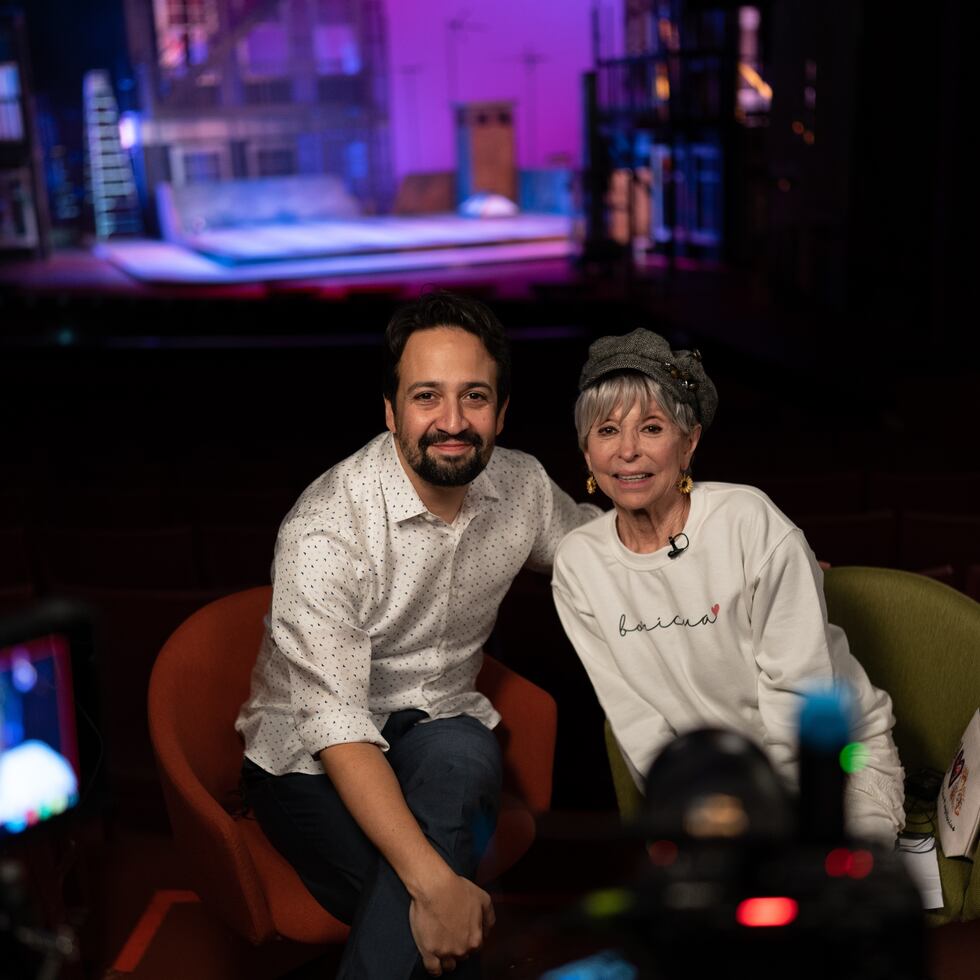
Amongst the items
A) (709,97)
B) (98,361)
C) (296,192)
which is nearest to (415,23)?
(296,192)

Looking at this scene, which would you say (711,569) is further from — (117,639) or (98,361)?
(98,361)

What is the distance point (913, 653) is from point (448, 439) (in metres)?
0.91

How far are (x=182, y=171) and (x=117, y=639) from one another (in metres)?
18.1

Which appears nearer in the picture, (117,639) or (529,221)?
(117,639)

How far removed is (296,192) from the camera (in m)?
19.8

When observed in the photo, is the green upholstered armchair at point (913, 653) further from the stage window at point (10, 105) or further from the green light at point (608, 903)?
the stage window at point (10, 105)

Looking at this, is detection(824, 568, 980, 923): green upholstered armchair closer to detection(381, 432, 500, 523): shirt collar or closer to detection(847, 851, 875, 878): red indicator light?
detection(381, 432, 500, 523): shirt collar

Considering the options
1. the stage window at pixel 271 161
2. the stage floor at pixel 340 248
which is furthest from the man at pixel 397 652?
the stage window at pixel 271 161

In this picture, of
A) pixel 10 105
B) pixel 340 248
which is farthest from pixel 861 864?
pixel 10 105

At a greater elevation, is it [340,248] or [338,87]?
[338,87]

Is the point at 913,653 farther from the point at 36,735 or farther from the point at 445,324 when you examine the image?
the point at 36,735

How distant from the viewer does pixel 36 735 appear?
1101 mm

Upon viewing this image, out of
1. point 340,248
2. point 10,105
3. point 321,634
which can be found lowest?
point 340,248

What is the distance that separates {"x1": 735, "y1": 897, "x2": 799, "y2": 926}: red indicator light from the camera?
2.41ft
